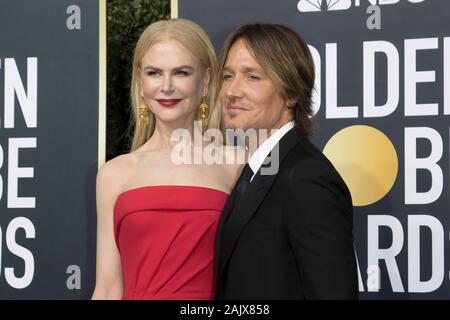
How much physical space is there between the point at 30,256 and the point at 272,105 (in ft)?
5.88

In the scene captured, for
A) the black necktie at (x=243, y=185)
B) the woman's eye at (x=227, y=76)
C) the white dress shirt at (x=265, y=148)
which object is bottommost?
the black necktie at (x=243, y=185)

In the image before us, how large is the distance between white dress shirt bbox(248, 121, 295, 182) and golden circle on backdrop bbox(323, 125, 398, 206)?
1079 mm

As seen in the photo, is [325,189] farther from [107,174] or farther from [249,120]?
[107,174]

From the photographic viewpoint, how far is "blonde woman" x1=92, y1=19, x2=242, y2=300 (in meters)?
2.48

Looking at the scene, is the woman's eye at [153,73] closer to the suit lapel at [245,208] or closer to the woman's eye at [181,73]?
the woman's eye at [181,73]

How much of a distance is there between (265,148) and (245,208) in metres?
0.19

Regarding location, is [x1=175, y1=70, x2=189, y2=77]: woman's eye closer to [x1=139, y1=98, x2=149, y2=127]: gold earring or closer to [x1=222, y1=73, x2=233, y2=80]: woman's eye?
[x1=139, y1=98, x2=149, y2=127]: gold earring

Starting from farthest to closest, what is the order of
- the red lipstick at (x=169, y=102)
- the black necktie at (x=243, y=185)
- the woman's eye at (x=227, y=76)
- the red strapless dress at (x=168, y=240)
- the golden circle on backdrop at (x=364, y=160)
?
the golden circle on backdrop at (x=364, y=160) < the red lipstick at (x=169, y=102) < the red strapless dress at (x=168, y=240) < the woman's eye at (x=227, y=76) < the black necktie at (x=243, y=185)

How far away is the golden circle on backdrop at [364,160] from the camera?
3.03 m

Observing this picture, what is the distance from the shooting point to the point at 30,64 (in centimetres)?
348

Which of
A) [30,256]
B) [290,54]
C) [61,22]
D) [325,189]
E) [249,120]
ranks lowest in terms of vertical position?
[30,256]

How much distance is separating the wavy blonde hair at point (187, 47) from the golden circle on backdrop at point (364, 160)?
61 cm

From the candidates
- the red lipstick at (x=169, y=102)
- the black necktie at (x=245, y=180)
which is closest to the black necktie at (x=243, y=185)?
the black necktie at (x=245, y=180)

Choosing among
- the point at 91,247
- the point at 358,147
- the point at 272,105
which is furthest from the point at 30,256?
the point at 272,105
